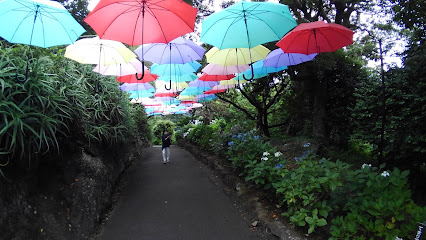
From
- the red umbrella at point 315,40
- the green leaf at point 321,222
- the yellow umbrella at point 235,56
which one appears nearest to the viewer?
the green leaf at point 321,222

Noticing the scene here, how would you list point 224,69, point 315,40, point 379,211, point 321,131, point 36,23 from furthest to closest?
point 321,131 < point 224,69 < point 315,40 < point 36,23 < point 379,211

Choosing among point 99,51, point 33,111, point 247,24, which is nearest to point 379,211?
point 247,24

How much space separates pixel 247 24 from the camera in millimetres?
4285

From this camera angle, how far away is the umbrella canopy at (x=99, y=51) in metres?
5.11

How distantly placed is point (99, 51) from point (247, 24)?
3.21 m

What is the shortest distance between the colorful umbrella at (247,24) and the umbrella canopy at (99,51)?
2081mm

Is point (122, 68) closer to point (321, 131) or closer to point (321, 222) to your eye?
point (321, 222)

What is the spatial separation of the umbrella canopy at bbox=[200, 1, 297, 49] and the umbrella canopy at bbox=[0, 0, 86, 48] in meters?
2.20

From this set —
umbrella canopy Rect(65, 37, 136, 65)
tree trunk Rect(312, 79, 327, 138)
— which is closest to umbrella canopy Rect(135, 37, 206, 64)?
umbrella canopy Rect(65, 37, 136, 65)

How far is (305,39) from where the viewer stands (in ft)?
15.0

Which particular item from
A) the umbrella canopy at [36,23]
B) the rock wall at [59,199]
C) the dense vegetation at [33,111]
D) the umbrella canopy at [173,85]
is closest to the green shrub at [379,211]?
the rock wall at [59,199]

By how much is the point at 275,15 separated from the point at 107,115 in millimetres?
4329

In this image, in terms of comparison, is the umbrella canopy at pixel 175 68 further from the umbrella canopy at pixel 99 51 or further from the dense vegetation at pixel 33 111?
the dense vegetation at pixel 33 111

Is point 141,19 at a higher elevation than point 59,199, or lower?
higher
